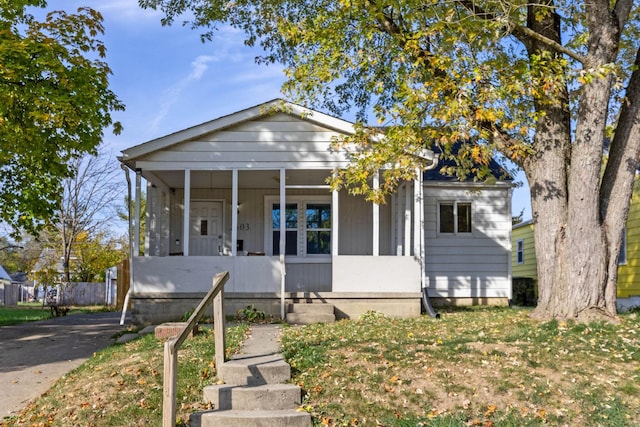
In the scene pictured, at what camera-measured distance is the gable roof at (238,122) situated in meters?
12.9

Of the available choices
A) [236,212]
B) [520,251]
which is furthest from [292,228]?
[520,251]

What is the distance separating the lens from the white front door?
1600cm

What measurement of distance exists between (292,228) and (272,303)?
3251 millimetres

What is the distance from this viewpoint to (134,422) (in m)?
6.29

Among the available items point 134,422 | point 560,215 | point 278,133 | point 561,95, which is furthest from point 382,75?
point 134,422

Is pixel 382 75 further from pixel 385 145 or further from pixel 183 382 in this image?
pixel 183 382

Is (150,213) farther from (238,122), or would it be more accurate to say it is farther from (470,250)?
(470,250)

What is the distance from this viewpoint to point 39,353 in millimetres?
10586

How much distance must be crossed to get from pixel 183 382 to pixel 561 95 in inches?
288

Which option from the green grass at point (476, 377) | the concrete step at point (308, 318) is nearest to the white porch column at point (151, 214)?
the concrete step at point (308, 318)

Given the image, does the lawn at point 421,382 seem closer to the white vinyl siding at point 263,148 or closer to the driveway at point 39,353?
the driveway at point 39,353

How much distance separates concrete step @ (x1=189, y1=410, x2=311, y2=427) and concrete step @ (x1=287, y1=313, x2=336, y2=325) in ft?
18.7

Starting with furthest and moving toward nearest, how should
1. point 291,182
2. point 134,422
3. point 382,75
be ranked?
point 291,182
point 382,75
point 134,422

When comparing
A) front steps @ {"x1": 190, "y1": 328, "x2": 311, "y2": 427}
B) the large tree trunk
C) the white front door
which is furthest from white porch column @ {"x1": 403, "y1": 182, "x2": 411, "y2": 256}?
front steps @ {"x1": 190, "y1": 328, "x2": 311, "y2": 427}
